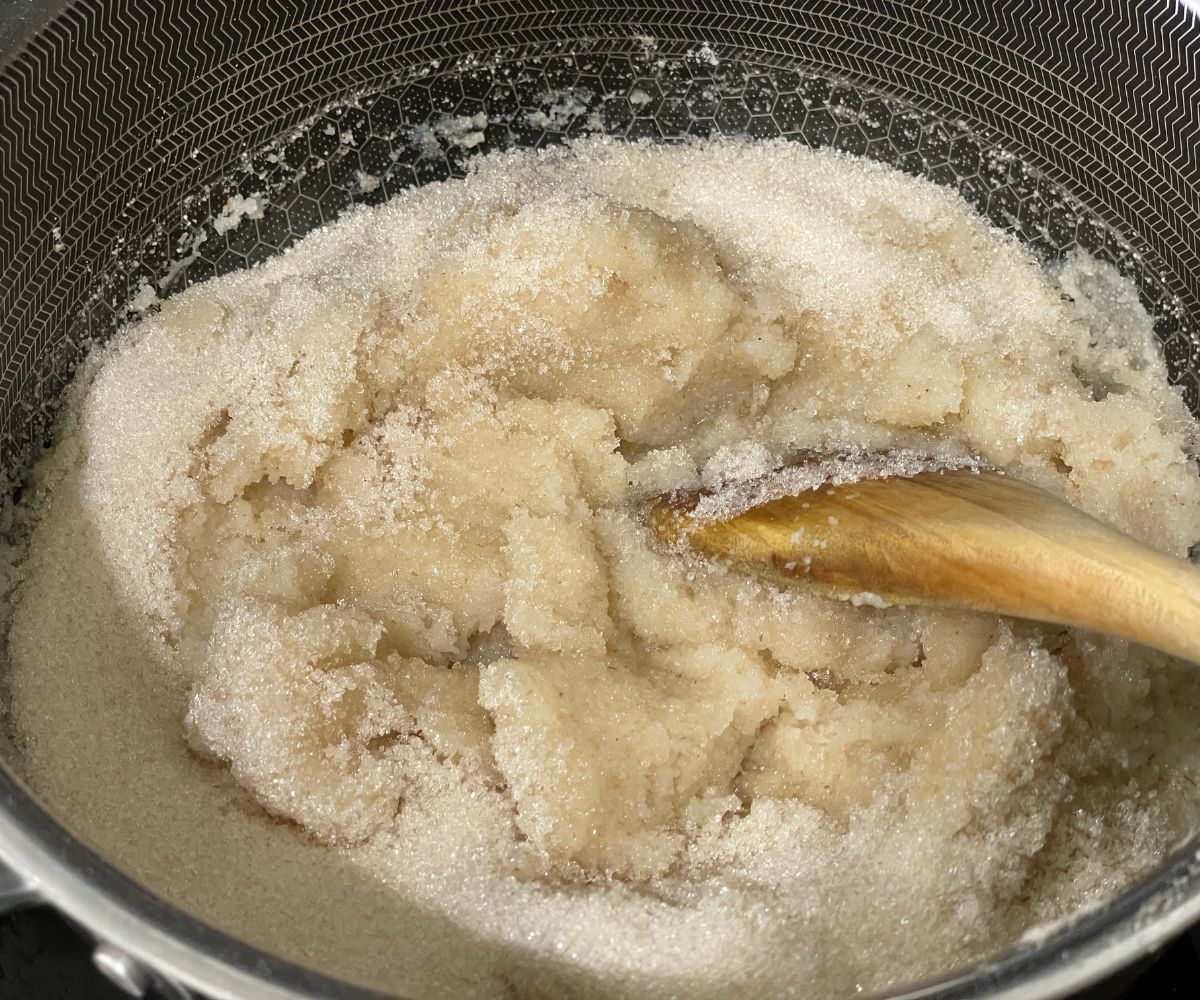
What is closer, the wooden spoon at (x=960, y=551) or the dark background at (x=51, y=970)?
the wooden spoon at (x=960, y=551)

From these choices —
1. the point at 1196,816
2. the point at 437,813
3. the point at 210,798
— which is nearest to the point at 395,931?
the point at 437,813

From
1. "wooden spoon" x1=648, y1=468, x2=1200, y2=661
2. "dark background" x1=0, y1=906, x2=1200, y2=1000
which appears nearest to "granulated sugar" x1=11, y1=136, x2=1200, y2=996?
"wooden spoon" x1=648, y1=468, x2=1200, y2=661

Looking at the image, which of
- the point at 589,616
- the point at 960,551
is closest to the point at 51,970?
the point at 589,616

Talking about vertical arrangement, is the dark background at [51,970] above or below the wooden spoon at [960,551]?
below

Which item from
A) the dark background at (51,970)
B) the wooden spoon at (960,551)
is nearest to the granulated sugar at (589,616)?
the wooden spoon at (960,551)

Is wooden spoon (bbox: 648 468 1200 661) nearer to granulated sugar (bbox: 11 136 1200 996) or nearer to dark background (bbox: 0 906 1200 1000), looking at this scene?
granulated sugar (bbox: 11 136 1200 996)

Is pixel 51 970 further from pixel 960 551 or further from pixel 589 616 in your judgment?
pixel 960 551

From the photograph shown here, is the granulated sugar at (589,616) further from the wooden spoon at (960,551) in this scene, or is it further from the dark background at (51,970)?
the dark background at (51,970)
